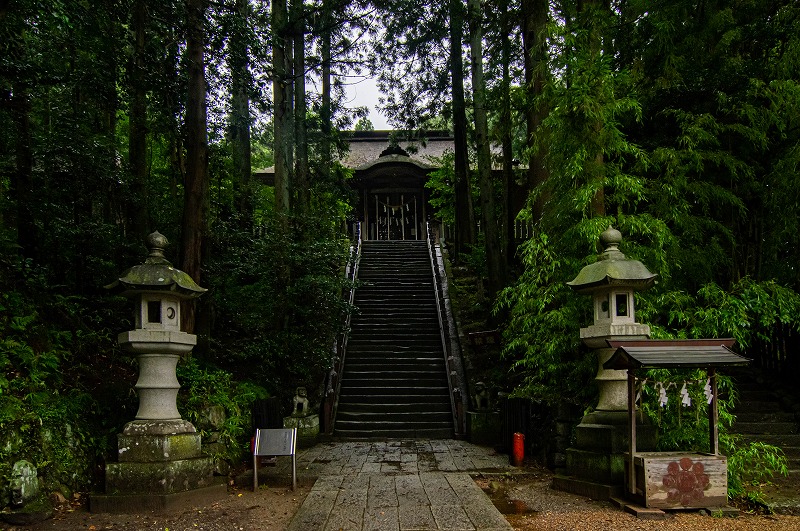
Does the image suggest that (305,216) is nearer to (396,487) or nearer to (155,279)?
(155,279)

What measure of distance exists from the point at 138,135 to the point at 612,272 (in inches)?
340

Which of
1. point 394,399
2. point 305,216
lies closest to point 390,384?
point 394,399

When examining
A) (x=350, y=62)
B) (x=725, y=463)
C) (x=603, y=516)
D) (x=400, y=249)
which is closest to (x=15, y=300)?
(x=603, y=516)

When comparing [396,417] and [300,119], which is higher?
[300,119]

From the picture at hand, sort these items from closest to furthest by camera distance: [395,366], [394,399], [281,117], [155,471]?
[155,471] < [394,399] < [395,366] < [281,117]

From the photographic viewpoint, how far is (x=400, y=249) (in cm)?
2195

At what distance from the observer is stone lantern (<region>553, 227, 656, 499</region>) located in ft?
19.9

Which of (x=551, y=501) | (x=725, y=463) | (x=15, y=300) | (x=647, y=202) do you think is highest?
(x=647, y=202)

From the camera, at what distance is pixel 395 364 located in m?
13.4

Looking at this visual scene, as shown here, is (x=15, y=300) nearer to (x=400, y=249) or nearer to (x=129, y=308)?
(x=129, y=308)

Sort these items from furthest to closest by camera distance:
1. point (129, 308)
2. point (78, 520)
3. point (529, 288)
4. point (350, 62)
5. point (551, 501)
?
point (350, 62) → point (129, 308) → point (529, 288) → point (551, 501) → point (78, 520)

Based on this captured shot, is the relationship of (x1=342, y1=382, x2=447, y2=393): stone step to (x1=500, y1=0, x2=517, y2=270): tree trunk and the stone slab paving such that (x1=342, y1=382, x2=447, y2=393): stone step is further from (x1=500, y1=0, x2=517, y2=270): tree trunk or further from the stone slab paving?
(x1=500, y1=0, x2=517, y2=270): tree trunk

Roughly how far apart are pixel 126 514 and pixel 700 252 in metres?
8.02

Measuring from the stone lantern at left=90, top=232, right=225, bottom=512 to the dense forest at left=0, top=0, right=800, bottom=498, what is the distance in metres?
0.57
